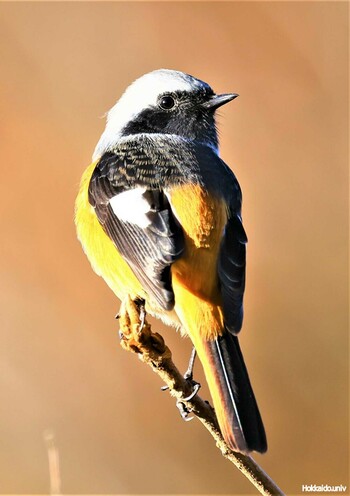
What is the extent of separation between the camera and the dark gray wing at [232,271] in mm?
3551

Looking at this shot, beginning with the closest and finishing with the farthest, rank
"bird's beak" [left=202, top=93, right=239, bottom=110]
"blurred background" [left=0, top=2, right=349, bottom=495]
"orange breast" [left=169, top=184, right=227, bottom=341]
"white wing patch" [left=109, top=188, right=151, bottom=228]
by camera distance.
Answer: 1. "orange breast" [left=169, top=184, right=227, bottom=341]
2. "white wing patch" [left=109, top=188, right=151, bottom=228]
3. "bird's beak" [left=202, top=93, right=239, bottom=110]
4. "blurred background" [left=0, top=2, right=349, bottom=495]

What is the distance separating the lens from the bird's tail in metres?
3.15

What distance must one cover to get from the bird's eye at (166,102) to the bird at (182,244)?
305 millimetres

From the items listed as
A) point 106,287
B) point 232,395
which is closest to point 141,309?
point 232,395

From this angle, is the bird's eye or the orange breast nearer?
the orange breast

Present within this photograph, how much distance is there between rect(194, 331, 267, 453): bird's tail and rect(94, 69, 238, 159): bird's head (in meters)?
1.68

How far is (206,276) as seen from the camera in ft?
12.0

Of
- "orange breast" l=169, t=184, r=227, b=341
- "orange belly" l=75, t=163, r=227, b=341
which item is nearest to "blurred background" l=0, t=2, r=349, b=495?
"orange belly" l=75, t=163, r=227, b=341

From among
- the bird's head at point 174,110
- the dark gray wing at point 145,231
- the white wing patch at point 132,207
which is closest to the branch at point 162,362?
the dark gray wing at point 145,231

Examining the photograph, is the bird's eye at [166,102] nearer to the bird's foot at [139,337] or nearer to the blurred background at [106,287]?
the blurred background at [106,287]

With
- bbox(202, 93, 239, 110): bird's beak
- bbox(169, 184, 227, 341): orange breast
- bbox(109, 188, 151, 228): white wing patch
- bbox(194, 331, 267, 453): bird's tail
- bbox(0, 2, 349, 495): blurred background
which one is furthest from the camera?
bbox(0, 2, 349, 495): blurred background

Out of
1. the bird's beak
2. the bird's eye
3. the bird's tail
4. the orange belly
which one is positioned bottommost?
the bird's tail

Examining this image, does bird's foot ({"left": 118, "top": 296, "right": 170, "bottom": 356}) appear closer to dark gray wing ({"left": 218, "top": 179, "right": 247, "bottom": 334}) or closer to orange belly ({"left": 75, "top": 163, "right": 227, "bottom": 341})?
orange belly ({"left": 75, "top": 163, "right": 227, "bottom": 341})

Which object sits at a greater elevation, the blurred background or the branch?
the blurred background
